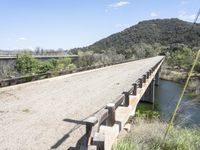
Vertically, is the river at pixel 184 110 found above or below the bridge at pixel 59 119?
below

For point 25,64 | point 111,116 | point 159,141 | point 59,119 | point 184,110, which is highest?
point 111,116

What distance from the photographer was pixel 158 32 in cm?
16238

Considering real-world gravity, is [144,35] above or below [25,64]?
above

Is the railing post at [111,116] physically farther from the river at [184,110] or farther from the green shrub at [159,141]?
the river at [184,110]

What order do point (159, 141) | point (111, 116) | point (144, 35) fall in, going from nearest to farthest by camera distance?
1. point (111, 116)
2. point (159, 141)
3. point (144, 35)

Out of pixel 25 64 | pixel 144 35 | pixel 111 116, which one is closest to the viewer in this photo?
pixel 111 116

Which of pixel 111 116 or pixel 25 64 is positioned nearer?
pixel 111 116

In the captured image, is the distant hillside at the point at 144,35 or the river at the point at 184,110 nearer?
the river at the point at 184,110

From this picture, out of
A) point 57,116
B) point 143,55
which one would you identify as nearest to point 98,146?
point 57,116

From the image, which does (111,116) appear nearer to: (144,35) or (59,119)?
(59,119)

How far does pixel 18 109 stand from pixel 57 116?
1.45m

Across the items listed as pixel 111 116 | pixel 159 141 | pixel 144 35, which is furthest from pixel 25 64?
pixel 144 35

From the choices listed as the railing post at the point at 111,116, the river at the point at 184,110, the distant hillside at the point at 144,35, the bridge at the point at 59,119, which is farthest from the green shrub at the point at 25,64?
the distant hillside at the point at 144,35

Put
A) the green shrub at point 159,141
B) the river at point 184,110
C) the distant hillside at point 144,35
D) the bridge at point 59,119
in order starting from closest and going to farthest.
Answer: the bridge at point 59,119 < the green shrub at point 159,141 < the river at point 184,110 < the distant hillside at point 144,35
